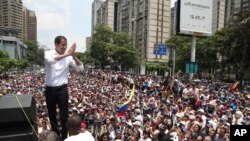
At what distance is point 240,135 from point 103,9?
5557 inches

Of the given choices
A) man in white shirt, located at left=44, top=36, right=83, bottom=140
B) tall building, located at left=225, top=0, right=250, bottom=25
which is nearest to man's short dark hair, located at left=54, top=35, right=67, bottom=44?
man in white shirt, located at left=44, top=36, right=83, bottom=140

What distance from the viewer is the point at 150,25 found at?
9725 centimetres

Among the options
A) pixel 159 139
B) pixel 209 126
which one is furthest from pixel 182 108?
pixel 159 139

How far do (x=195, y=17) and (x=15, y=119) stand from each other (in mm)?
27616

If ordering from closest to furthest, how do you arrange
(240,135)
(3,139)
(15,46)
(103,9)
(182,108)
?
(3,139)
(240,135)
(182,108)
(15,46)
(103,9)

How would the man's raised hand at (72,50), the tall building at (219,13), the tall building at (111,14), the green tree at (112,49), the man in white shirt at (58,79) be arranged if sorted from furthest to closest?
the tall building at (111,14), the tall building at (219,13), the green tree at (112,49), the man in white shirt at (58,79), the man's raised hand at (72,50)

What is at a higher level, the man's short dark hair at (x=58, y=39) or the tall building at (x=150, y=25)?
the tall building at (x=150, y=25)

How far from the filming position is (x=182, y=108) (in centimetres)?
1517

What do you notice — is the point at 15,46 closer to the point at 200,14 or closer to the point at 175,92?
the point at 200,14

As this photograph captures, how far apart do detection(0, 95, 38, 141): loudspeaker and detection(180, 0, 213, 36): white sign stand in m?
26.5

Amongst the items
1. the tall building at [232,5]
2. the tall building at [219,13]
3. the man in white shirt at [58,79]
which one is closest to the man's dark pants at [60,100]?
the man in white shirt at [58,79]

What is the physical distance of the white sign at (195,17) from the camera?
28406 millimetres

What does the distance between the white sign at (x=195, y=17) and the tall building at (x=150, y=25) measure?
62.8 meters

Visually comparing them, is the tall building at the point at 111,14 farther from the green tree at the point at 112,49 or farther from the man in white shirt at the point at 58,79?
the man in white shirt at the point at 58,79
